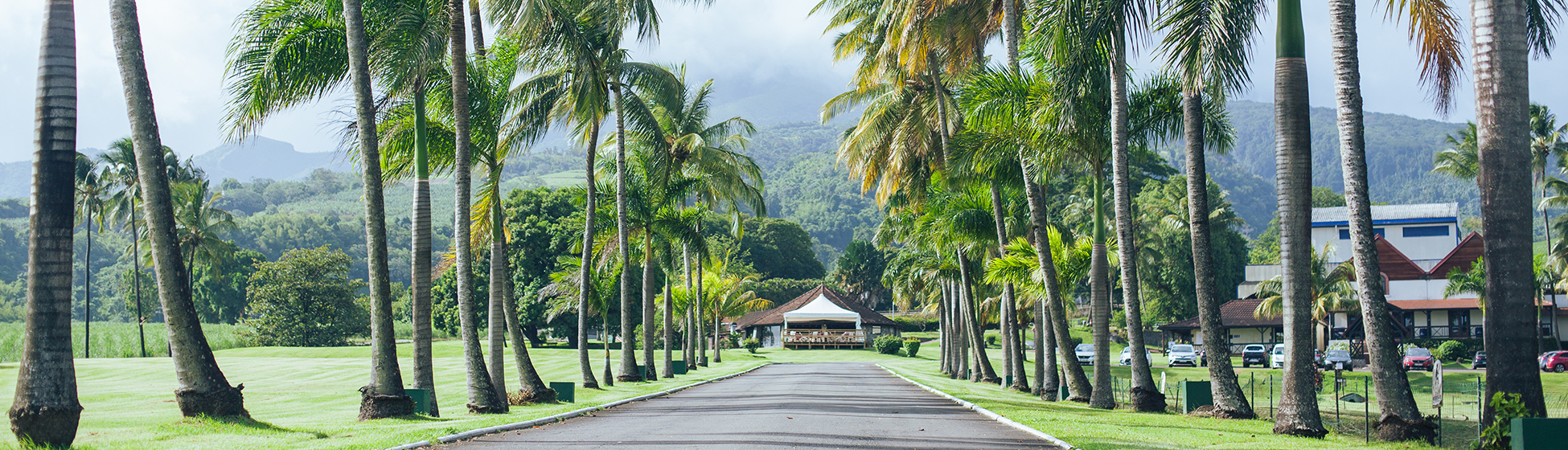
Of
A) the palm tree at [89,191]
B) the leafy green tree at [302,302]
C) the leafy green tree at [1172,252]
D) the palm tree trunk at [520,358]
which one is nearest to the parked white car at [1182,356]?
the leafy green tree at [1172,252]

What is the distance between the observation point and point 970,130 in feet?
65.6

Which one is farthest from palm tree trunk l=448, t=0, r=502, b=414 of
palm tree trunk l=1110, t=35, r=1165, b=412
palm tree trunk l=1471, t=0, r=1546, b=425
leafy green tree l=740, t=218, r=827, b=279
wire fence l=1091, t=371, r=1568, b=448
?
leafy green tree l=740, t=218, r=827, b=279

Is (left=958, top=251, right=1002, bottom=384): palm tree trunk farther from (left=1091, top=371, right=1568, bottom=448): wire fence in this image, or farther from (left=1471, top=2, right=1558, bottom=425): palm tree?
(left=1471, top=2, right=1558, bottom=425): palm tree

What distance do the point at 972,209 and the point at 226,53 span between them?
16.6 meters

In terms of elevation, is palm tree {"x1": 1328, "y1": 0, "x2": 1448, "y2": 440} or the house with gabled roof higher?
palm tree {"x1": 1328, "y1": 0, "x2": 1448, "y2": 440}

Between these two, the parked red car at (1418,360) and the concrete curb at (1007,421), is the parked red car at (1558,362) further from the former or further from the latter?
the concrete curb at (1007,421)

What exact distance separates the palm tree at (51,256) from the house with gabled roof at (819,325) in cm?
6099

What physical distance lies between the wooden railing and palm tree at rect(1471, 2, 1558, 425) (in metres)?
62.7

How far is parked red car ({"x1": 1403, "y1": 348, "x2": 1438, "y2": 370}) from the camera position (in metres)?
43.2

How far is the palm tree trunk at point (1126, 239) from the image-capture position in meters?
17.2

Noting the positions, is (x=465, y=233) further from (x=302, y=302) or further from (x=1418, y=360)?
(x=302, y=302)

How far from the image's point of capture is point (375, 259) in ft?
46.0

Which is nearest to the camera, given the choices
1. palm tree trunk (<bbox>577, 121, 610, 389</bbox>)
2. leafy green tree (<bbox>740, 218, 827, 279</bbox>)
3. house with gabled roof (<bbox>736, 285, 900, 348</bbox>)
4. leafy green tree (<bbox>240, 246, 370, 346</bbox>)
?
palm tree trunk (<bbox>577, 121, 610, 389</bbox>)

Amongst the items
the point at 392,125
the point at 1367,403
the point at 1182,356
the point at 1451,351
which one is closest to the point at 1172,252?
the point at 1182,356
